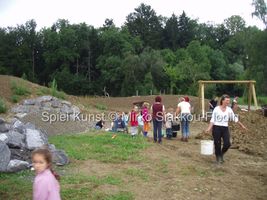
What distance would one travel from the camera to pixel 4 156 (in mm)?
9094

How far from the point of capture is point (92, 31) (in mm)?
81375

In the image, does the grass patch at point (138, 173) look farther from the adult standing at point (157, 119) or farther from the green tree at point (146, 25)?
the green tree at point (146, 25)

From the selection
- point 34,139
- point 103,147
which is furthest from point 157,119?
point 34,139

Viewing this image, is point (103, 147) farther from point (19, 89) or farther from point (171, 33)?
point (171, 33)

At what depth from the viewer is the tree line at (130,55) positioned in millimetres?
65562

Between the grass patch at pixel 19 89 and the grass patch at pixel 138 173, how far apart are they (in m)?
19.4

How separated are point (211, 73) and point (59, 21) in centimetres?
3488

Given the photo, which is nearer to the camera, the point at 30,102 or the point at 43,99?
the point at 30,102

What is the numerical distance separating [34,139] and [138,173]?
294 cm

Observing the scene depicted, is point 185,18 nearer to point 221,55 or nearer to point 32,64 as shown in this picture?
point 221,55

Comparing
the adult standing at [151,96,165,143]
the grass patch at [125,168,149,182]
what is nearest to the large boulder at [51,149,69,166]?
the grass patch at [125,168,149,182]

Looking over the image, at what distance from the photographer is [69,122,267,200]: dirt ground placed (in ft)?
25.9

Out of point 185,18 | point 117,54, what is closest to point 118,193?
point 117,54

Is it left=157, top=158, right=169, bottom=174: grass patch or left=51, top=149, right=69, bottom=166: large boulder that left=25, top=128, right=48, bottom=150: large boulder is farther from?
left=157, top=158, right=169, bottom=174: grass patch
